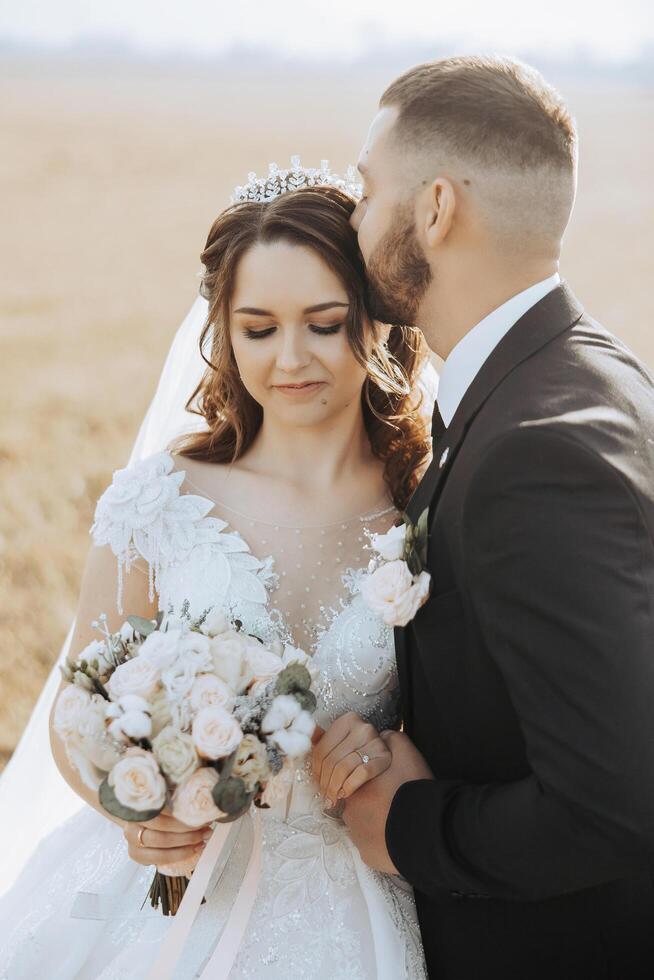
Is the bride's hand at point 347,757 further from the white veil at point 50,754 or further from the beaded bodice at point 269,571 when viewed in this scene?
the white veil at point 50,754

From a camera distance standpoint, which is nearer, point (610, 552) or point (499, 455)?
point (610, 552)

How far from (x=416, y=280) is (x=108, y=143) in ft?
67.3

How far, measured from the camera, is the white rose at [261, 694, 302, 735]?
7.20 ft

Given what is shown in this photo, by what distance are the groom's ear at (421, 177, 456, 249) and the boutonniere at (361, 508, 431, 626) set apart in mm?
608

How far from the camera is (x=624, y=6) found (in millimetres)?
22766

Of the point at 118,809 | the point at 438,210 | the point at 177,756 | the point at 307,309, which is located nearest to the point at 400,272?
the point at 438,210

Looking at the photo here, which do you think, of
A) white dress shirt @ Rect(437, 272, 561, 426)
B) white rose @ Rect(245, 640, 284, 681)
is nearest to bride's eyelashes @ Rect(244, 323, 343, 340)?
white dress shirt @ Rect(437, 272, 561, 426)

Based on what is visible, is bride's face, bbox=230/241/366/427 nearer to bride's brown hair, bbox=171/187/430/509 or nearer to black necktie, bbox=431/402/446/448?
bride's brown hair, bbox=171/187/430/509

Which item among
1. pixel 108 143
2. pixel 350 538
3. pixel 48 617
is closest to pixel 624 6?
pixel 108 143

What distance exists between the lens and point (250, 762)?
2.16 metres

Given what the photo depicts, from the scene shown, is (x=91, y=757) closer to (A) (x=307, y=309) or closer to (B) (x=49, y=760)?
(A) (x=307, y=309)

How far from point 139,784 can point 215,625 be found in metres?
0.38

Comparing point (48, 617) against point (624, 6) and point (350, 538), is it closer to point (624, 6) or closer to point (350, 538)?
point (350, 538)

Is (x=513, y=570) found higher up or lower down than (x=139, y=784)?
higher up
